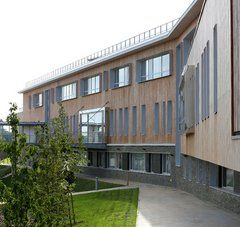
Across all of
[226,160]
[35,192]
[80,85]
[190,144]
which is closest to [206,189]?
[190,144]

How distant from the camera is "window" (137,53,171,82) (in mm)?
38344

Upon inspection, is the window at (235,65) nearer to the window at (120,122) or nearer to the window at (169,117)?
the window at (169,117)

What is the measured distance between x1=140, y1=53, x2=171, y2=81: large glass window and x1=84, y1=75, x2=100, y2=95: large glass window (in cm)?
898

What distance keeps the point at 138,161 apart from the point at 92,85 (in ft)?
38.6

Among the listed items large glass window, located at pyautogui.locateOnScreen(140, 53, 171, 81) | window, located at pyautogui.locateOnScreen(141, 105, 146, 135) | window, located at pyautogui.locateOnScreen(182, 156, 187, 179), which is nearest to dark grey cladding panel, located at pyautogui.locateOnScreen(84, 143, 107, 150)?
window, located at pyautogui.locateOnScreen(141, 105, 146, 135)

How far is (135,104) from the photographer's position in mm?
42062

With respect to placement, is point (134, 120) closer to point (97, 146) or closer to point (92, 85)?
point (97, 146)

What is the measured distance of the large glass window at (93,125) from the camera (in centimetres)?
4784

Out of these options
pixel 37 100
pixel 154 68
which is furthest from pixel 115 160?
pixel 37 100

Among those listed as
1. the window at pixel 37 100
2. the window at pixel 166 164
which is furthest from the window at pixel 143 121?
the window at pixel 37 100

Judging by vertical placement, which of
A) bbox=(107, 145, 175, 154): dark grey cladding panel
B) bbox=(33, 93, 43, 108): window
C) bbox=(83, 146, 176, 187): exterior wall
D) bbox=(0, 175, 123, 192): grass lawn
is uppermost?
bbox=(33, 93, 43, 108): window

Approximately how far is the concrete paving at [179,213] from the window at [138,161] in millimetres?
12065

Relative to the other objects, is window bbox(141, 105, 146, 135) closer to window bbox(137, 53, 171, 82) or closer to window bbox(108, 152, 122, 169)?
window bbox(137, 53, 171, 82)

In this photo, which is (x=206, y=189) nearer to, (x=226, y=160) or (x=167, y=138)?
(x=167, y=138)
